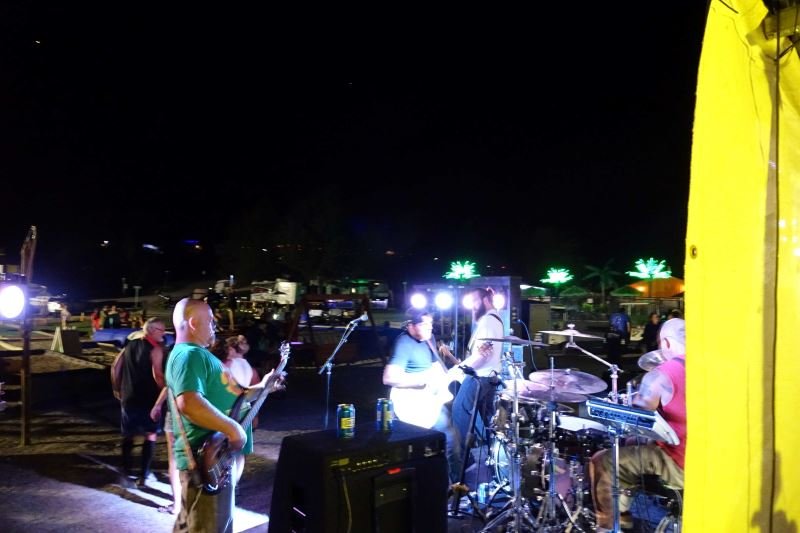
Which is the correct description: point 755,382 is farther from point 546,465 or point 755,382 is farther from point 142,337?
point 142,337

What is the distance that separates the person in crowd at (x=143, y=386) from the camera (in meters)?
6.14

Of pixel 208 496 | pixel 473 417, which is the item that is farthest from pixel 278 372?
pixel 473 417

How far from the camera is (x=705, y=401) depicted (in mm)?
1891

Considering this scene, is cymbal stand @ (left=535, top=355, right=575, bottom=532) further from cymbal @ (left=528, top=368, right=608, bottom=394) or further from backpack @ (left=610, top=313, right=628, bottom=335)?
backpack @ (left=610, top=313, right=628, bottom=335)

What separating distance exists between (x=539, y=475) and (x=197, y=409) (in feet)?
10.7

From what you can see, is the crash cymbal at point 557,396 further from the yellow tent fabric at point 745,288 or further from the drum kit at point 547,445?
the yellow tent fabric at point 745,288

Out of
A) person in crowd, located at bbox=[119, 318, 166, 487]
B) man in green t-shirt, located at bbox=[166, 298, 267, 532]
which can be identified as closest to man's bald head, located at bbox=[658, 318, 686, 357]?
man in green t-shirt, located at bbox=[166, 298, 267, 532]

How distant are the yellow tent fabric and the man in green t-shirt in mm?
2417

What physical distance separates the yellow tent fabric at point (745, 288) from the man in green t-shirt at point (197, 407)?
242 centimetres

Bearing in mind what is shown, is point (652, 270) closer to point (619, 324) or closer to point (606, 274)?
point (606, 274)

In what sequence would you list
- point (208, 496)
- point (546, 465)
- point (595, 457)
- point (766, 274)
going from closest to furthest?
1. point (766, 274)
2. point (208, 496)
3. point (595, 457)
4. point (546, 465)

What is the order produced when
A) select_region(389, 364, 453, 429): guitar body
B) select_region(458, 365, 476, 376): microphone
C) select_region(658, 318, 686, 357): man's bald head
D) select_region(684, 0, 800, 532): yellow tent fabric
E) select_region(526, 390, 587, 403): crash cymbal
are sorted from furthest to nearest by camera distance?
select_region(389, 364, 453, 429): guitar body, select_region(458, 365, 476, 376): microphone, select_region(526, 390, 587, 403): crash cymbal, select_region(658, 318, 686, 357): man's bald head, select_region(684, 0, 800, 532): yellow tent fabric

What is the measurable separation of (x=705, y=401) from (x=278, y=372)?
2.94 meters

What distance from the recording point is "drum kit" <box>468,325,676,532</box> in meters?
4.47
